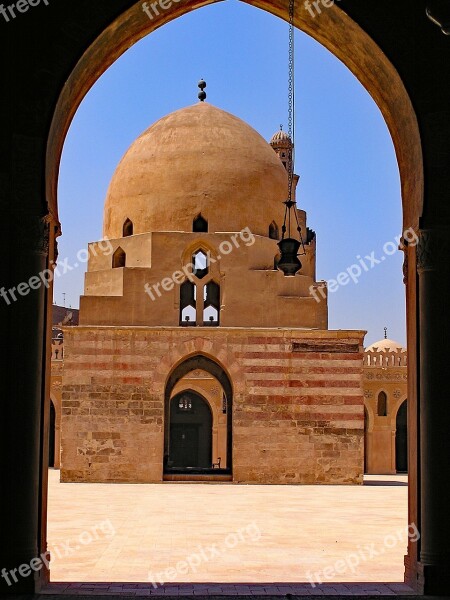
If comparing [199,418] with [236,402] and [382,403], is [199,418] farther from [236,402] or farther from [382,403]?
[236,402]

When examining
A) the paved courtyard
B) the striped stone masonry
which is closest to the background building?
the striped stone masonry

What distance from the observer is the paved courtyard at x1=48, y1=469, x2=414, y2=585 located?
931 cm

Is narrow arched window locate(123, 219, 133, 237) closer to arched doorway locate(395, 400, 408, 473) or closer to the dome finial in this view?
the dome finial

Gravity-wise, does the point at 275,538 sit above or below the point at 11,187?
below

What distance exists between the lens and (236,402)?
22.6 metres

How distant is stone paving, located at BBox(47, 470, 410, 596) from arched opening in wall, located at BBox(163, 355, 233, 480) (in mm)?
4439

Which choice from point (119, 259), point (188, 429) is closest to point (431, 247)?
point (119, 259)

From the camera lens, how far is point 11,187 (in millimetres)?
7895

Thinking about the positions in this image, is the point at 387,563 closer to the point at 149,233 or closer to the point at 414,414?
the point at 414,414

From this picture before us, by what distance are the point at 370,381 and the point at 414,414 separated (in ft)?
84.5

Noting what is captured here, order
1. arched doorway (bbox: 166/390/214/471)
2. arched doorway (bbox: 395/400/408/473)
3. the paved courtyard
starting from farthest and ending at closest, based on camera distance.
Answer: arched doorway (bbox: 166/390/214/471) → arched doorway (bbox: 395/400/408/473) → the paved courtyard

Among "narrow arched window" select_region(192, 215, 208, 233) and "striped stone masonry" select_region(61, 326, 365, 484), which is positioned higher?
"narrow arched window" select_region(192, 215, 208, 233)

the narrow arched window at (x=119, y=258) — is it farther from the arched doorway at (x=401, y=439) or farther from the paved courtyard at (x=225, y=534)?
the arched doorway at (x=401, y=439)

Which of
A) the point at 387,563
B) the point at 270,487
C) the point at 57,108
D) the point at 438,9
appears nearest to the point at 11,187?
the point at 57,108
